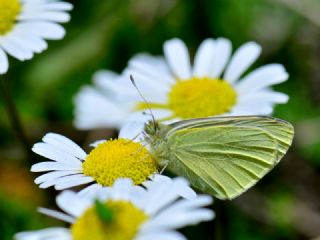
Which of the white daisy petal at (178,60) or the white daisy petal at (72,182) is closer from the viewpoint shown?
the white daisy petal at (72,182)

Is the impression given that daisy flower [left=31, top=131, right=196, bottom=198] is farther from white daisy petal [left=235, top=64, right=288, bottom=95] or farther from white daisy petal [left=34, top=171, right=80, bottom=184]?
white daisy petal [left=235, top=64, right=288, bottom=95]

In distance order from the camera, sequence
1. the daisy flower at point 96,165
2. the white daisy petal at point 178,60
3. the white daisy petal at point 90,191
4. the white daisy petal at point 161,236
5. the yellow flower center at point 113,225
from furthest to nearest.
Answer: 1. the white daisy petal at point 178,60
2. the daisy flower at point 96,165
3. the white daisy petal at point 90,191
4. the yellow flower center at point 113,225
5. the white daisy petal at point 161,236

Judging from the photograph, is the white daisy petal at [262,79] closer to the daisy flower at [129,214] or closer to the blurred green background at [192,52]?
the blurred green background at [192,52]

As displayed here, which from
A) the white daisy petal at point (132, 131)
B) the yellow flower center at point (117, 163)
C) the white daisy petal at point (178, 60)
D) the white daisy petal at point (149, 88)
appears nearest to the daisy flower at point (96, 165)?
the yellow flower center at point (117, 163)

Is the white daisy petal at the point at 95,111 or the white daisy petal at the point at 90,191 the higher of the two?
the white daisy petal at the point at 90,191

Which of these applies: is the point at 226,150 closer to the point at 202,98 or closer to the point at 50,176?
the point at 202,98

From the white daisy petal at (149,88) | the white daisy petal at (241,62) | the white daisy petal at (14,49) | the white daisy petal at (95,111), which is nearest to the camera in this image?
the white daisy petal at (14,49)
